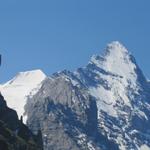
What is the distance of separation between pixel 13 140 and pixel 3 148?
→ 23.5m

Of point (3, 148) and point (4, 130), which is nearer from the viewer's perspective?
point (3, 148)

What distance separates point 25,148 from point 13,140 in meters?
4.06

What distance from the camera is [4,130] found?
19762cm

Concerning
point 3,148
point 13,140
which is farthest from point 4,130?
point 3,148

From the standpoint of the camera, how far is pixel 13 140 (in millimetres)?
194875

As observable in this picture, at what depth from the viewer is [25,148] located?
19738cm

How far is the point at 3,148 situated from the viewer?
171 m

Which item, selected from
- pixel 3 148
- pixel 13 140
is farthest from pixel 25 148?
pixel 3 148

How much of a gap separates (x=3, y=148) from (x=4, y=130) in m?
26.4

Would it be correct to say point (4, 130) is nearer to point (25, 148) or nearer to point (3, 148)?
point (25, 148)

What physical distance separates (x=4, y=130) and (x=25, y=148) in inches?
244

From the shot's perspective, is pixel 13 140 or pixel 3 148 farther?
pixel 13 140

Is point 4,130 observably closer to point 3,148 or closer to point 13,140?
point 13,140
